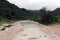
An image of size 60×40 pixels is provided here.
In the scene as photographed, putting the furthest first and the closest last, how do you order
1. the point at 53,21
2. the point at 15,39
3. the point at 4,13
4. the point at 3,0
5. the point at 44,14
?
the point at 3,0 < the point at 4,13 < the point at 44,14 < the point at 53,21 < the point at 15,39

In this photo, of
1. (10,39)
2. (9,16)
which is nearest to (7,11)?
(9,16)

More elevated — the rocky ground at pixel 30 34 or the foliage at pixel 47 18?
the rocky ground at pixel 30 34

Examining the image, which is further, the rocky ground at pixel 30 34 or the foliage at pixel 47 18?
the foliage at pixel 47 18

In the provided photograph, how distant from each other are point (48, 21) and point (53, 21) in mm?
1381

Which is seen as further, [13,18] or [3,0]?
[3,0]

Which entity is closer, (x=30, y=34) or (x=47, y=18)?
(x=30, y=34)

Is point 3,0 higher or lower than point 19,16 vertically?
higher

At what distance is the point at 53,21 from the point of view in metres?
60.5

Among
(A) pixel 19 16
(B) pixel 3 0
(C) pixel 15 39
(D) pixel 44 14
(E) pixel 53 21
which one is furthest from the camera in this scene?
(B) pixel 3 0

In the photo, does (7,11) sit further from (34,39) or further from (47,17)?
(34,39)

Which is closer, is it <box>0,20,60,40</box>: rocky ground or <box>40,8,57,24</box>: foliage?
<box>0,20,60,40</box>: rocky ground

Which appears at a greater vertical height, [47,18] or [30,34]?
[30,34]

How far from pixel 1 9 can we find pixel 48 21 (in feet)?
125

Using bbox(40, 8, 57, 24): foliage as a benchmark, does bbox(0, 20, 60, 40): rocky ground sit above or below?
above
